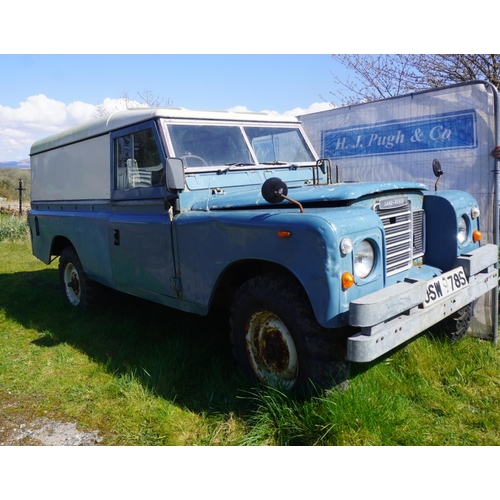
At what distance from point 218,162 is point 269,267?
1288 millimetres

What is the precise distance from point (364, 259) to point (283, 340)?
755 millimetres

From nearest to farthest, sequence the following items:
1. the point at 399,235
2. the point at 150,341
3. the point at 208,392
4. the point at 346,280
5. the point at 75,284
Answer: the point at 346,280 → the point at 399,235 → the point at 208,392 → the point at 150,341 → the point at 75,284

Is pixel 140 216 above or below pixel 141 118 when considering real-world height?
below

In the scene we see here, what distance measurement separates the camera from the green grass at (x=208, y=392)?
296cm

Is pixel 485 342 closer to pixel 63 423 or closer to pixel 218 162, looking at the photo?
pixel 218 162

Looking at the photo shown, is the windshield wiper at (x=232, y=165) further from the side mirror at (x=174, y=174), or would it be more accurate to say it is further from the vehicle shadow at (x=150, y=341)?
the vehicle shadow at (x=150, y=341)

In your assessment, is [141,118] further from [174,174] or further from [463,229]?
[463,229]

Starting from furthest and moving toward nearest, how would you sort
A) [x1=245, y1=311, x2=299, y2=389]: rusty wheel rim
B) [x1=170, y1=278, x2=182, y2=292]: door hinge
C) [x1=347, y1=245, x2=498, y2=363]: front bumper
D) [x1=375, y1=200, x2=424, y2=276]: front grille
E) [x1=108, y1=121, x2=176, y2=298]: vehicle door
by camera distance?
[x1=108, y1=121, x2=176, y2=298]: vehicle door
[x1=170, y1=278, x2=182, y2=292]: door hinge
[x1=375, y1=200, x2=424, y2=276]: front grille
[x1=245, y1=311, x2=299, y2=389]: rusty wheel rim
[x1=347, y1=245, x2=498, y2=363]: front bumper

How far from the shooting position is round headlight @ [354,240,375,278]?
9.66 feet

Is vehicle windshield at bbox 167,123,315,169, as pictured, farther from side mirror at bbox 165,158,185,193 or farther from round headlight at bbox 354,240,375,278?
round headlight at bbox 354,240,375,278

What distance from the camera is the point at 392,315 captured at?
283 centimetres

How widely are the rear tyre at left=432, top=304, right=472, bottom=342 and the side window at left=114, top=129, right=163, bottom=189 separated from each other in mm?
2737

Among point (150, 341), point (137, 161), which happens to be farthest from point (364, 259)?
point (150, 341)

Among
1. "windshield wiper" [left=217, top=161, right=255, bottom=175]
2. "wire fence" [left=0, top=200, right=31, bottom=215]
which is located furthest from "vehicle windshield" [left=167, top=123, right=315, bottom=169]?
"wire fence" [left=0, top=200, right=31, bottom=215]
